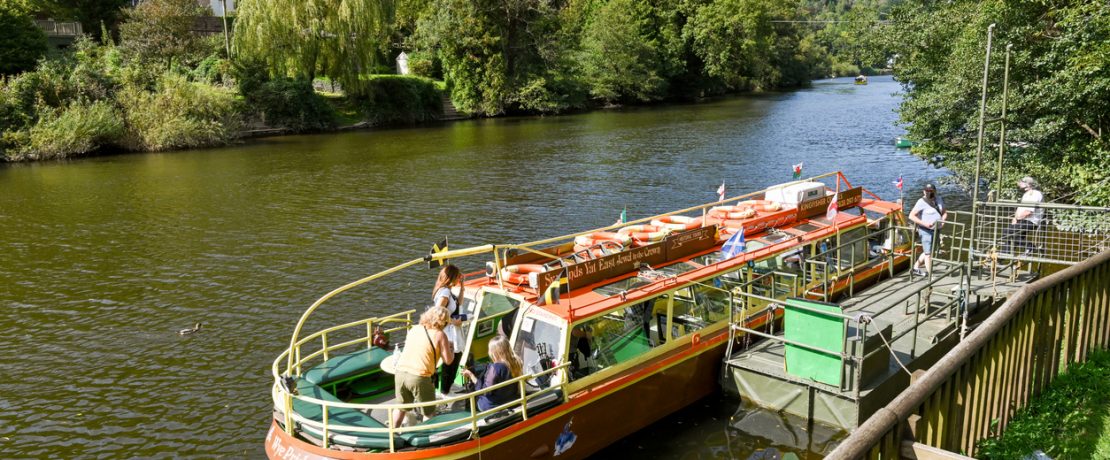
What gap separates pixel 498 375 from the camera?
410 inches

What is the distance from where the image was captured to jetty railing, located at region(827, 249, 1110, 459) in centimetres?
542

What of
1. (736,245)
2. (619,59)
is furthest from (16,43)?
(736,245)

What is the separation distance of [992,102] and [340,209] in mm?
22295

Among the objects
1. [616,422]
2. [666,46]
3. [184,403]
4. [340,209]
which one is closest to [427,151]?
[340,209]

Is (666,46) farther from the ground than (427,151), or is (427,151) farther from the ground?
(666,46)

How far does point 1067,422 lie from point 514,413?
6.33m

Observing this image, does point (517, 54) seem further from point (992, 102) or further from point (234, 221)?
point (992, 102)

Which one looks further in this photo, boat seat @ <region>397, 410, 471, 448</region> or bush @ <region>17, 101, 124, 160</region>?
bush @ <region>17, 101, 124, 160</region>

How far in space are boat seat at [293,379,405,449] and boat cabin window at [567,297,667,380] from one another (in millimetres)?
2929

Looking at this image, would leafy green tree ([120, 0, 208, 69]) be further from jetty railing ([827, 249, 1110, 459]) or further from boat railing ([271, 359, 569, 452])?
jetty railing ([827, 249, 1110, 459])

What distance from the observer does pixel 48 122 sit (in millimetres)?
44531

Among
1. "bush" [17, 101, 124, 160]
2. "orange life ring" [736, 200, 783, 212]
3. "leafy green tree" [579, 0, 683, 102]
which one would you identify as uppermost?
"leafy green tree" [579, 0, 683, 102]

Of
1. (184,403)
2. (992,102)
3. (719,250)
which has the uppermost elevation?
(992,102)

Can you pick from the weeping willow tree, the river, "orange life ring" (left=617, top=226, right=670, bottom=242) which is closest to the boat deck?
the river
